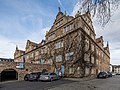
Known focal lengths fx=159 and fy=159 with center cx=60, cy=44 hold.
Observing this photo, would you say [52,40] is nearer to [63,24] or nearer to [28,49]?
[63,24]

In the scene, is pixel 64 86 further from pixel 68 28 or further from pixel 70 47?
pixel 68 28

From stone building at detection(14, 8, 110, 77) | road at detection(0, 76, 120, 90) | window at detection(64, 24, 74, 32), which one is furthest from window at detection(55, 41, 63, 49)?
road at detection(0, 76, 120, 90)

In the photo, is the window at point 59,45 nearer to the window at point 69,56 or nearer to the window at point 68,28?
the window at point 68,28

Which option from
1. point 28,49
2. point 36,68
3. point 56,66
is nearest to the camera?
point 36,68

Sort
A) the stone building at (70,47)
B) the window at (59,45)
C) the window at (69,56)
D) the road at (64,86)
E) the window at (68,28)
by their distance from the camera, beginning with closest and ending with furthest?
the road at (64,86) → the stone building at (70,47) → the window at (69,56) → the window at (68,28) → the window at (59,45)

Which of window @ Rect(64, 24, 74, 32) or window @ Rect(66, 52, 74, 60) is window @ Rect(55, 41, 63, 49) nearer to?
window @ Rect(64, 24, 74, 32)

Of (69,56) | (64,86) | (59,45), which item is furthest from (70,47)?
(64,86)

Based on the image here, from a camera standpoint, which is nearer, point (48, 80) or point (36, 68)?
point (48, 80)

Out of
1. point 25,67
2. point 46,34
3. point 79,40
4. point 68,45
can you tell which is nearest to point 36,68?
point 25,67

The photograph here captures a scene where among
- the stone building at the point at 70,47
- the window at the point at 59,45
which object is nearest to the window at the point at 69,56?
the stone building at the point at 70,47

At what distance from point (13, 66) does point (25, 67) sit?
292 cm

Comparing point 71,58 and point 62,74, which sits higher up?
point 71,58

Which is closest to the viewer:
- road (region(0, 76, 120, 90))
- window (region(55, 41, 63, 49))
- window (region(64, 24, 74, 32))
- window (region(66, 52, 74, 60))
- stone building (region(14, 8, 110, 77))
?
road (region(0, 76, 120, 90))

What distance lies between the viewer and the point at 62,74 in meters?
35.7
